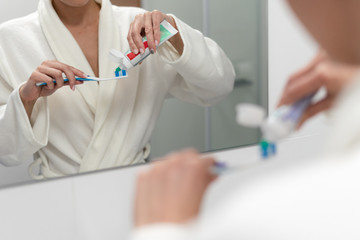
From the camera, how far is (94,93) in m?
0.66

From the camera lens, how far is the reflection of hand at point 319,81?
0.33 meters

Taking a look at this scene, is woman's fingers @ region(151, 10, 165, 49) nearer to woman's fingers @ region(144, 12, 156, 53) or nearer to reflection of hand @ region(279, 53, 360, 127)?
woman's fingers @ region(144, 12, 156, 53)

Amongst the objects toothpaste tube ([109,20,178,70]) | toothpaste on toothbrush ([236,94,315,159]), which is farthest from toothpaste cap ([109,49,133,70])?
toothpaste on toothbrush ([236,94,315,159])

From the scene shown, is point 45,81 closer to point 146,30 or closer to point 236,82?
point 146,30

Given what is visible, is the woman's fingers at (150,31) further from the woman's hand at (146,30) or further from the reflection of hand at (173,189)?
the reflection of hand at (173,189)

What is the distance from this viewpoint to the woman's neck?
0.61m

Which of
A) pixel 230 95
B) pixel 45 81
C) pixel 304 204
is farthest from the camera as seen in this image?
pixel 230 95

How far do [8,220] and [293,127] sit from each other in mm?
481

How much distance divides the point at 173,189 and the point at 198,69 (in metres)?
0.40

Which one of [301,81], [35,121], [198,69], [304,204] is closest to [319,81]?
[301,81]

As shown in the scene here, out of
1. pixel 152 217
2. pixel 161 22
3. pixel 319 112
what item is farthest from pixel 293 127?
pixel 161 22

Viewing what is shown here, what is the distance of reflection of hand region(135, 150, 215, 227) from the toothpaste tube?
0.36m

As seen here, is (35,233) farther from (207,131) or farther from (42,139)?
(207,131)

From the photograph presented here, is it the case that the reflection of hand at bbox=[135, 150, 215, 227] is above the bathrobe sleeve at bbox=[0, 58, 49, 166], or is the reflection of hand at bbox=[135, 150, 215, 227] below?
above
